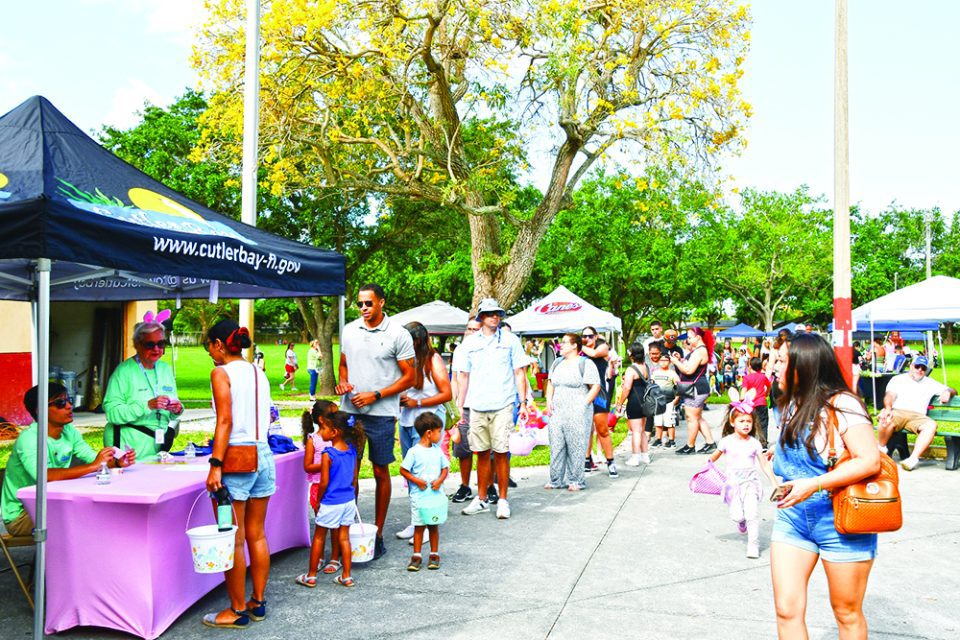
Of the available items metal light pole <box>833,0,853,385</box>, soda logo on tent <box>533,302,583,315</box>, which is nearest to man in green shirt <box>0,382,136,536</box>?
metal light pole <box>833,0,853,385</box>

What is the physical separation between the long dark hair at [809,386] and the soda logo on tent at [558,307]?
1521 cm

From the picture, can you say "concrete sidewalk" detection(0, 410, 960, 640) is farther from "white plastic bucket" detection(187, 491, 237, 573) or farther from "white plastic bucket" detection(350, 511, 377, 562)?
"white plastic bucket" detection(187, 491, 237, 573)

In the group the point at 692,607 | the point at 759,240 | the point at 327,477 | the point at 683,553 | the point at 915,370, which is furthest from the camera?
the point at 759,240

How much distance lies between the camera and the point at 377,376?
5.83m

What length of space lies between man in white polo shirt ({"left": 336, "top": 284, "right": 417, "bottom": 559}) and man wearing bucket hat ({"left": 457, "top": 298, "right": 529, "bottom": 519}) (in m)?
1.39

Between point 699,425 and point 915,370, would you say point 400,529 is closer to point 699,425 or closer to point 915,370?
point 699,425

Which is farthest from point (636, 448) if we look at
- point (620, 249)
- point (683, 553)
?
point (620, 249)

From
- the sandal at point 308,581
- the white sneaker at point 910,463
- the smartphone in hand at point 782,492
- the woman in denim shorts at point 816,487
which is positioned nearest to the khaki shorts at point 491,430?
the sandal at point 308,581

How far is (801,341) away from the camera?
3.25 m

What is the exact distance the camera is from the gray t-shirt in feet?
19.1

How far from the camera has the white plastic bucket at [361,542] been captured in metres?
5.33

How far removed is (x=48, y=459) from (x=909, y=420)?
31.6ft

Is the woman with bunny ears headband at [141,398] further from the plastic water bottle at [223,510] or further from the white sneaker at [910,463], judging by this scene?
the white sneaker at [910,463]

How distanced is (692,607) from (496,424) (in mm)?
2720
